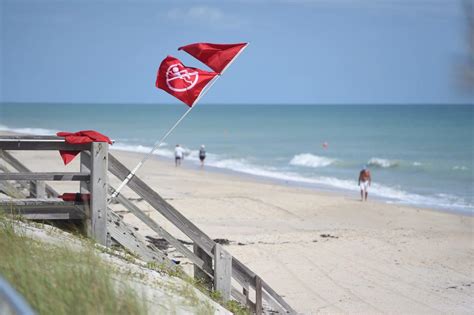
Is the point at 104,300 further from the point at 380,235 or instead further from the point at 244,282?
the point at 380,235

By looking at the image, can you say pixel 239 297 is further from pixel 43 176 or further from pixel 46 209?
pixel 43 176

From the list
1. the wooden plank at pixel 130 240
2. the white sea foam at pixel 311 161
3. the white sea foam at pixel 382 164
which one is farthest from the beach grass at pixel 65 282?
the white sea foam at pixel 311 161

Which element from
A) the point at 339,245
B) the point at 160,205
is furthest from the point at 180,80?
the point at 339,245

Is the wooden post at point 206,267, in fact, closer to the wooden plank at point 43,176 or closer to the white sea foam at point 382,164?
the wooden plank at point 43,176

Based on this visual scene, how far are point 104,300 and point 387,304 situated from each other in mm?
8350

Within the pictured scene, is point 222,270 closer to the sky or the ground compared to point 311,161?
closer to the sky

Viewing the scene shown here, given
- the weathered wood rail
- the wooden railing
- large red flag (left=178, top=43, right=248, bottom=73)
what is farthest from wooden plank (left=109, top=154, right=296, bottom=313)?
large red flag (left=178, top=43, right=248, bottom=73)

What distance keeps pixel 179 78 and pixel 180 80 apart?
0.09ft

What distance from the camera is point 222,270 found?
845 centimetres

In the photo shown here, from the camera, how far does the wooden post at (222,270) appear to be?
844cm

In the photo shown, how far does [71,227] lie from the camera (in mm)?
8281

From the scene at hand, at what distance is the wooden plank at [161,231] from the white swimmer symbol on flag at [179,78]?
1.56m

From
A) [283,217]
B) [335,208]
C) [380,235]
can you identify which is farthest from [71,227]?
[335,208]

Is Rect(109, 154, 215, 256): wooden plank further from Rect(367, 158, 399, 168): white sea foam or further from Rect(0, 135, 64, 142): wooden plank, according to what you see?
Rect(367, 158, 399, 168): white sea foam
